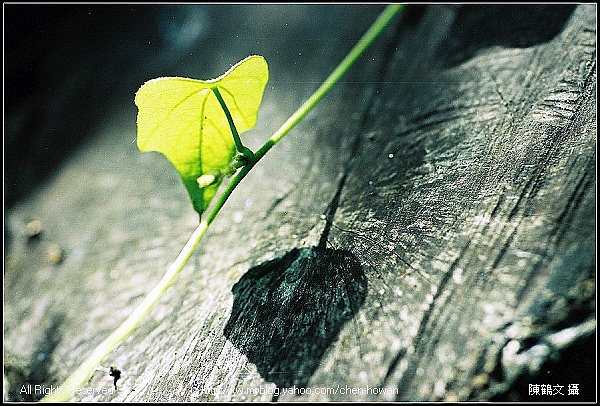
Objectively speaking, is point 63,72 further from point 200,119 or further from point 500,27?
point 500,27

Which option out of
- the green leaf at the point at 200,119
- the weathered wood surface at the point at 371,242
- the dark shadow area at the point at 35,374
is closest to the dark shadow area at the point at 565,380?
the weathered wood surface at the point at 371,242

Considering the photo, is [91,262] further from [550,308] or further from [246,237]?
[550,308]

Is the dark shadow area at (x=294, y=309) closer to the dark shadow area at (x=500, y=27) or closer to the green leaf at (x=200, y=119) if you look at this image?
the green leaf at (x=200, y=119)

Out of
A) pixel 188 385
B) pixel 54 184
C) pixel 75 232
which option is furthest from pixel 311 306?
pixel 54 184

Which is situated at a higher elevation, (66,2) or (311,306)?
(66,2)

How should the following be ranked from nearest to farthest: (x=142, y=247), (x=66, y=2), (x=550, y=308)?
(x=550, y=308)
(x=142, y=247)
(x=66, y=2)

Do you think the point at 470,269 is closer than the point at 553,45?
Yes

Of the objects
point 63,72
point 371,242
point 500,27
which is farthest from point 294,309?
point 63,72
